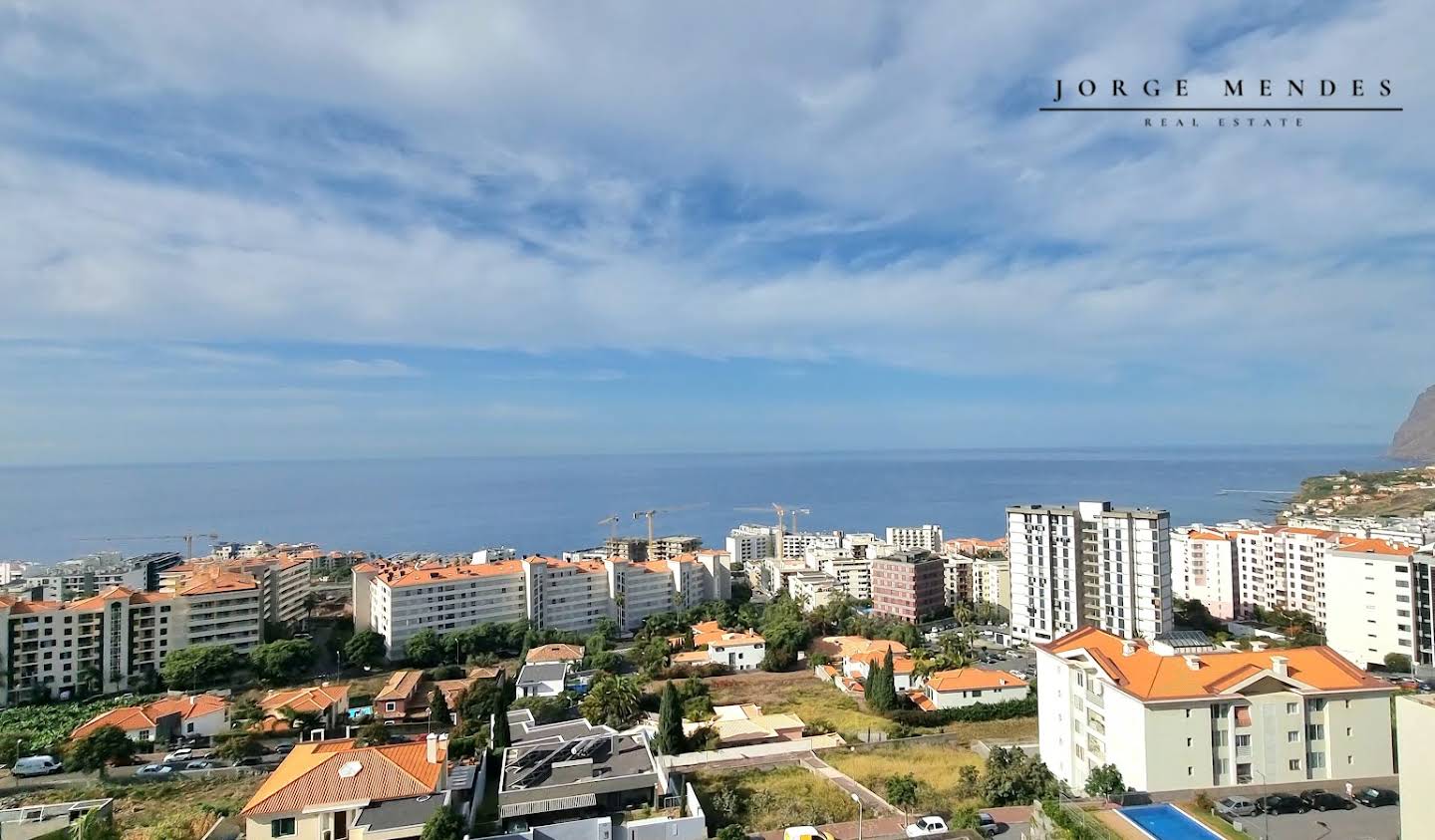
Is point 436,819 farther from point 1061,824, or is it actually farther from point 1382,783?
point 1382,783

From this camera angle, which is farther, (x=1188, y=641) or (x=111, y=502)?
(x=111, y=502)

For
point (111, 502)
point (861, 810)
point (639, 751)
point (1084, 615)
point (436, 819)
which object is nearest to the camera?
point (436, 819)

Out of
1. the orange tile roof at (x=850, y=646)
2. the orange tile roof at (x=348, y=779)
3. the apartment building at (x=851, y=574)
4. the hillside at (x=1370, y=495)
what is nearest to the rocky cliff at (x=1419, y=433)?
the hillside at (x=1370, y=495)

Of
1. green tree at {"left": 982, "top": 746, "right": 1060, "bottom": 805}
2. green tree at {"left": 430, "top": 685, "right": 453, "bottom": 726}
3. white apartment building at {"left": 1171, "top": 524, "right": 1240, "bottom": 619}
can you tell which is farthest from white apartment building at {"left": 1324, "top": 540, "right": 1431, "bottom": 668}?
green tree at {"left": 430, "top": 685, "right": 453, "bottom": 726}

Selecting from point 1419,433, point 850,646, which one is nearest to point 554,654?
point 850,646

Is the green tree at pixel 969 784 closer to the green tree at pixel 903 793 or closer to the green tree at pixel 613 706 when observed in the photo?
the green tree at pixel 903 793

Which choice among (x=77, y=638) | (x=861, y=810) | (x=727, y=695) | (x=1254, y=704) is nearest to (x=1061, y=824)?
(x=861, y=810)
